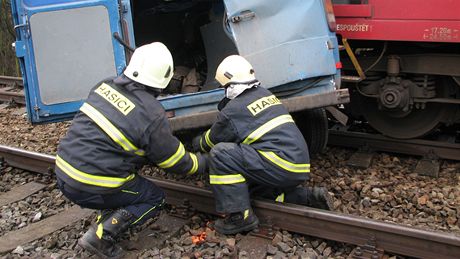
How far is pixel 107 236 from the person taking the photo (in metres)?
3.81

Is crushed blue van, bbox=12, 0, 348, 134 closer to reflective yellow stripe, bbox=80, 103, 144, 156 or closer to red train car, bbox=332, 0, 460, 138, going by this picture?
red train car, bbox=332, 0, 460, 138

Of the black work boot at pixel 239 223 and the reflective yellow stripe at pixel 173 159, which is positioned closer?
the reflective yellow stripe at pixel 173 159

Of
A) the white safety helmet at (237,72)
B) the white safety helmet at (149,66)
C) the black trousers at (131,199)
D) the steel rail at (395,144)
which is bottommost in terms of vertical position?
the steel rail at (395,144)

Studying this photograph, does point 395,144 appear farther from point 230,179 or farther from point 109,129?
point 109,129

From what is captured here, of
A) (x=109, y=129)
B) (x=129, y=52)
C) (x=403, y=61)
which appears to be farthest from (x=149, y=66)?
(x=403, y=61)

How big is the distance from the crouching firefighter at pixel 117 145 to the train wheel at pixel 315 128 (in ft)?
6.54

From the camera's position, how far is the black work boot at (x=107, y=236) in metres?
3.79

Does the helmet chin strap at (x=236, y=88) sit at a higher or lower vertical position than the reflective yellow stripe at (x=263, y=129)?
higher

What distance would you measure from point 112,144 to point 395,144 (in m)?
3.49

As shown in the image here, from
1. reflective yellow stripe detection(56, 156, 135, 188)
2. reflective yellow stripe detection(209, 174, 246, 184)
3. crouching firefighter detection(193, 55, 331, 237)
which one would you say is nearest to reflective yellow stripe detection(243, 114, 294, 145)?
crouching firefighter detection(193, 55, 331, 237)

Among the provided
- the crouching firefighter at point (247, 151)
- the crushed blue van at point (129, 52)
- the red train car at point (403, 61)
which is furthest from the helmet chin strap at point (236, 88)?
the red train car at point (403, 61)

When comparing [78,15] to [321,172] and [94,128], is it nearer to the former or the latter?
[94,128]

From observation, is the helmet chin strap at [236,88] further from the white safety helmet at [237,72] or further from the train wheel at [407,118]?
the train wheel at [407,118]

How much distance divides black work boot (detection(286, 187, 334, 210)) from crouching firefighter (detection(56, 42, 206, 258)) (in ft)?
3.45
